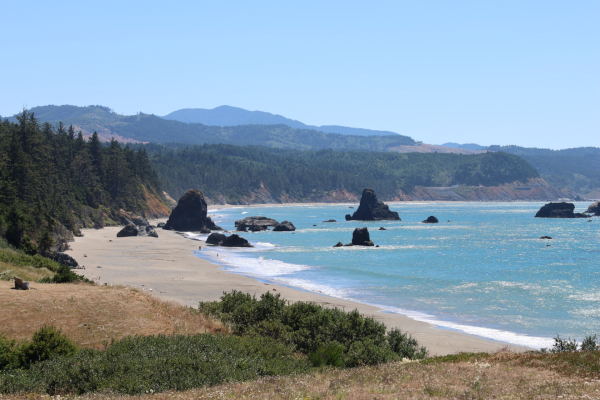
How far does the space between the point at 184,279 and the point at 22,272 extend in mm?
13229

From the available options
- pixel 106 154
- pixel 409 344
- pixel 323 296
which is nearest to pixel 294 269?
pixel 323 296

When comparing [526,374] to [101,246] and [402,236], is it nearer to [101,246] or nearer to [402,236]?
[101,246]

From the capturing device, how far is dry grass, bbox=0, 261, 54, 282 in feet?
72.5

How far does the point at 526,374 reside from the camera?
11812mm

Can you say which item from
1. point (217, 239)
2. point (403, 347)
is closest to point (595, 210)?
point (217, 239)

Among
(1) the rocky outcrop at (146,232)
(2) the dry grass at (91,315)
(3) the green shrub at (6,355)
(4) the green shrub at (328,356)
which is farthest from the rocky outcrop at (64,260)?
(1) the rocky outcrop at (146,232)

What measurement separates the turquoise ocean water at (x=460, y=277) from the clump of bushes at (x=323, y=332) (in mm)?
7881

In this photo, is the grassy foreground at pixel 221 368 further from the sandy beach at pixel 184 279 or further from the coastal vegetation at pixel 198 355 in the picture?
the sandy beach at pixel 184 279

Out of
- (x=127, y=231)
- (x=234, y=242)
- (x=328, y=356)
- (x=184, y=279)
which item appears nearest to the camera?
(x=328, y=356)

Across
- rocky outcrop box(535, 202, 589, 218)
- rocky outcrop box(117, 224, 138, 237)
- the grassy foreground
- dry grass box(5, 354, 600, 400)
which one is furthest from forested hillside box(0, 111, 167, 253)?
rocky outcrop box(535, 202, 589, 218)

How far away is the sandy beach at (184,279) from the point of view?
857 inches

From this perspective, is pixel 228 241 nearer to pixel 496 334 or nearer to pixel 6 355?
pixel 496 334

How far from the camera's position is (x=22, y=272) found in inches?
939

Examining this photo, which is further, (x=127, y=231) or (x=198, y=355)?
(x=127, y=231)
